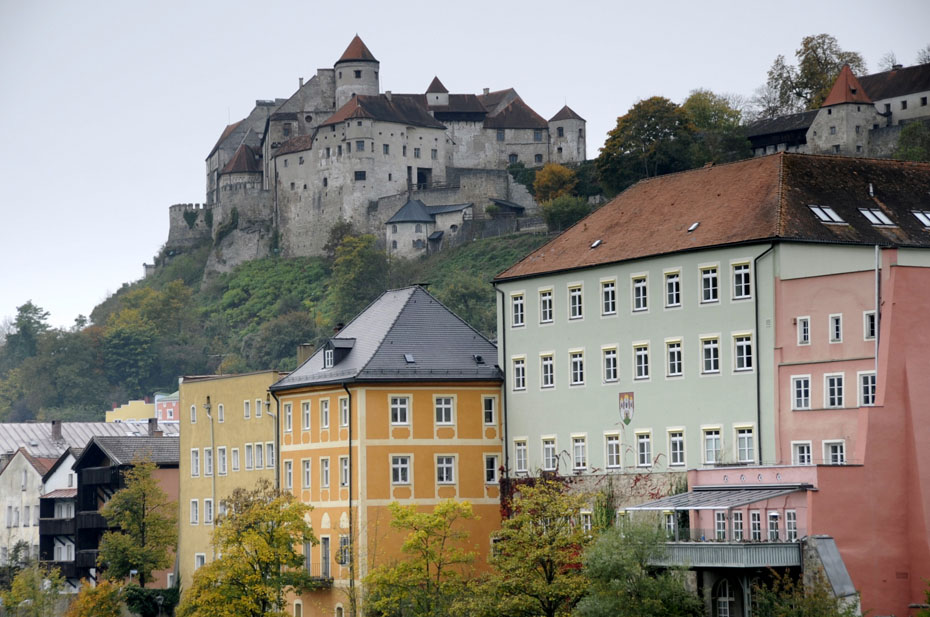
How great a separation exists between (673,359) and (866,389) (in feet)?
26.6

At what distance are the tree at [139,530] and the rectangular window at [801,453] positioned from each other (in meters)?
33.6

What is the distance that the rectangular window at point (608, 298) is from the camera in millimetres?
65688

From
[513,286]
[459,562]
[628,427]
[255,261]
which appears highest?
[255,261]

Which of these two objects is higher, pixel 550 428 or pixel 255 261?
pixel 255 261

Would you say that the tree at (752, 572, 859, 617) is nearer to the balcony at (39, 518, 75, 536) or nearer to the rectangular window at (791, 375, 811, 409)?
the rectangular window at (791, 375, 811, 409)

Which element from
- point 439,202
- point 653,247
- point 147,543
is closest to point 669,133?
point 439,202

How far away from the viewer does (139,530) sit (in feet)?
272

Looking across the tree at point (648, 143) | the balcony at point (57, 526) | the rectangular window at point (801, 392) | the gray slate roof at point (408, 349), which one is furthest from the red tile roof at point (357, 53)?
the rectangular window at point (801, 392)

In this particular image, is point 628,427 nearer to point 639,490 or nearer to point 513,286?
point 639,490

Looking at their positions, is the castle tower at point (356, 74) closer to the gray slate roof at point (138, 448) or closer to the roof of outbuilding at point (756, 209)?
the gray slate roof at point (138, 448)

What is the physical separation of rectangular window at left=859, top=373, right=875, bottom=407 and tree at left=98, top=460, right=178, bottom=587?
118 ft

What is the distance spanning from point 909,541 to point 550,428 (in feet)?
54.5

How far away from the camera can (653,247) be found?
64.4 meters

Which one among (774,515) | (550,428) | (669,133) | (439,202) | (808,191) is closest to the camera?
(774,515)
